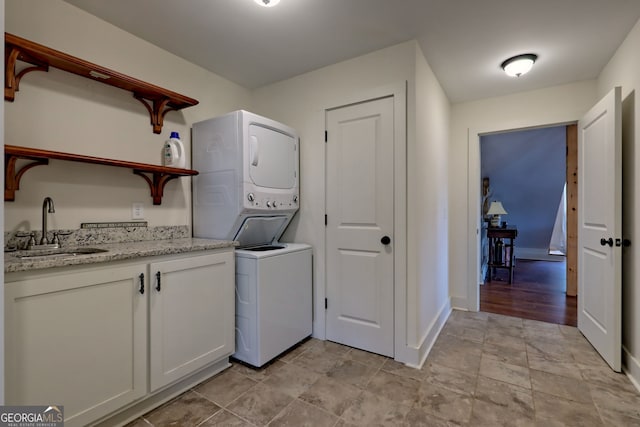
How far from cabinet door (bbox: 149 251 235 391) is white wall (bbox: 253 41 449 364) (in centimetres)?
84

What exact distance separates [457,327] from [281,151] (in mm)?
2320

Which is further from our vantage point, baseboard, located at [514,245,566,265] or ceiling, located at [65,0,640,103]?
baseboard, located at [514,245,566,265]

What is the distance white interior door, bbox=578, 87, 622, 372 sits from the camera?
2031mm

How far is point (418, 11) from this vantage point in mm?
1827

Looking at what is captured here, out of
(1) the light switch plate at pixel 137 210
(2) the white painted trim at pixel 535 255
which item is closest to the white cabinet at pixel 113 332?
(1) the light switch plate at pixel 137 210

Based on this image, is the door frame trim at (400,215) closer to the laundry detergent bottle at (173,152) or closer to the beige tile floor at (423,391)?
the beige tile floor at (423,391)

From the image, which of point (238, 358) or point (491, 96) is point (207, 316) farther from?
point (491, 96)

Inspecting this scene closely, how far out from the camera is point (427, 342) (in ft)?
7.72

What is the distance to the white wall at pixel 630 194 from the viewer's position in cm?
195

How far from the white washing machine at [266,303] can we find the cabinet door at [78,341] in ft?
2.17

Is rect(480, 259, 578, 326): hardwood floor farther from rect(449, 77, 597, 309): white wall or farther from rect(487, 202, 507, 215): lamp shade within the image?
rect(487, 202, 507, 215): lamp shade

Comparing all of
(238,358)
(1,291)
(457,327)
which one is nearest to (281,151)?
(238,358)

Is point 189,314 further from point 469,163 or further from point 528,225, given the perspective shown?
point 528,225

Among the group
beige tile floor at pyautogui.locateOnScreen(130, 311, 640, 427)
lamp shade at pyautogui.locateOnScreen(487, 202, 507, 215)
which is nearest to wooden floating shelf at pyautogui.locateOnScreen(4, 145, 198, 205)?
beige tile floor at pyautogui.locateOnScreen(130, 311, 640, 427)
